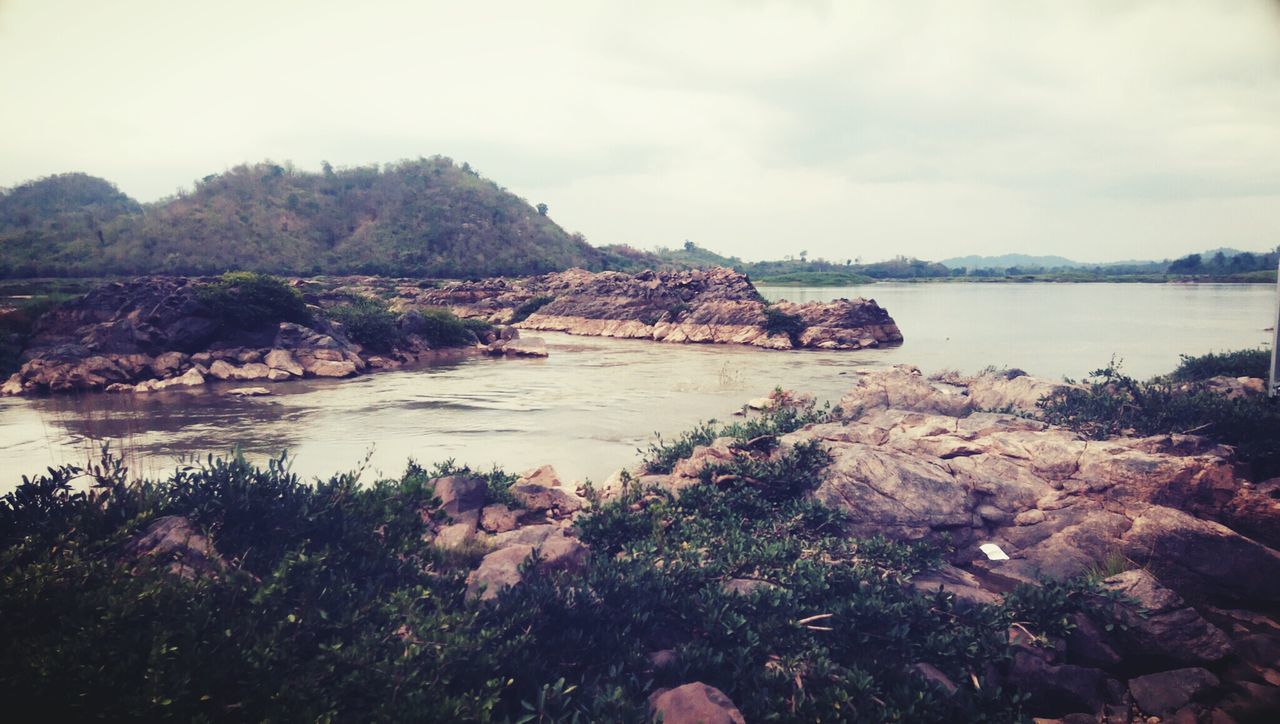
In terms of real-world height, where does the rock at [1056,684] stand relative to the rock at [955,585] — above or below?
below

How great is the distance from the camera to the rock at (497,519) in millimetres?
7324

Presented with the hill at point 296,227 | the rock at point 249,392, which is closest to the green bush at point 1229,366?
the rock at point 249,392

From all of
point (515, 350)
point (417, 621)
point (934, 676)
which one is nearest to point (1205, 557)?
point (934, 676)

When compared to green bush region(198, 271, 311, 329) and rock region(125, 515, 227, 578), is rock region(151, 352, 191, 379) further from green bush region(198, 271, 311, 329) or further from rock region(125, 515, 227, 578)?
rock region(125, 515, 227, 578)

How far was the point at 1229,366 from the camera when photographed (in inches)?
637

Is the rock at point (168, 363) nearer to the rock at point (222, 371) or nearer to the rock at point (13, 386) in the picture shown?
the rock at point (222, 371)

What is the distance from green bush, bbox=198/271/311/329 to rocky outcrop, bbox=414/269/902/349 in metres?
21.0

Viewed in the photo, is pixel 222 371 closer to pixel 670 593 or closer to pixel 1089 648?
pixel 670 593

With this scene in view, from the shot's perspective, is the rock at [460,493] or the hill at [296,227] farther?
the hill at [296,227]

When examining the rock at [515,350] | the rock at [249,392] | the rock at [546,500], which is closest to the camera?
the rock at [546,500]

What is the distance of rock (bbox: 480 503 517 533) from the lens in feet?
24.0

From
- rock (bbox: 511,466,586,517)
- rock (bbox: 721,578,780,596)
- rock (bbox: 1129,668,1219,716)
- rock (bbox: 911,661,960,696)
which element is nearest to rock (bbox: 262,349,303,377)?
rock (bbox: 511,466,586,517)

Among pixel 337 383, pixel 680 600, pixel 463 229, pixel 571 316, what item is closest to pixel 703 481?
pixel 680 600

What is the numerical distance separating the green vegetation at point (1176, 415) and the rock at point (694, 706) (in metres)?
8.68
